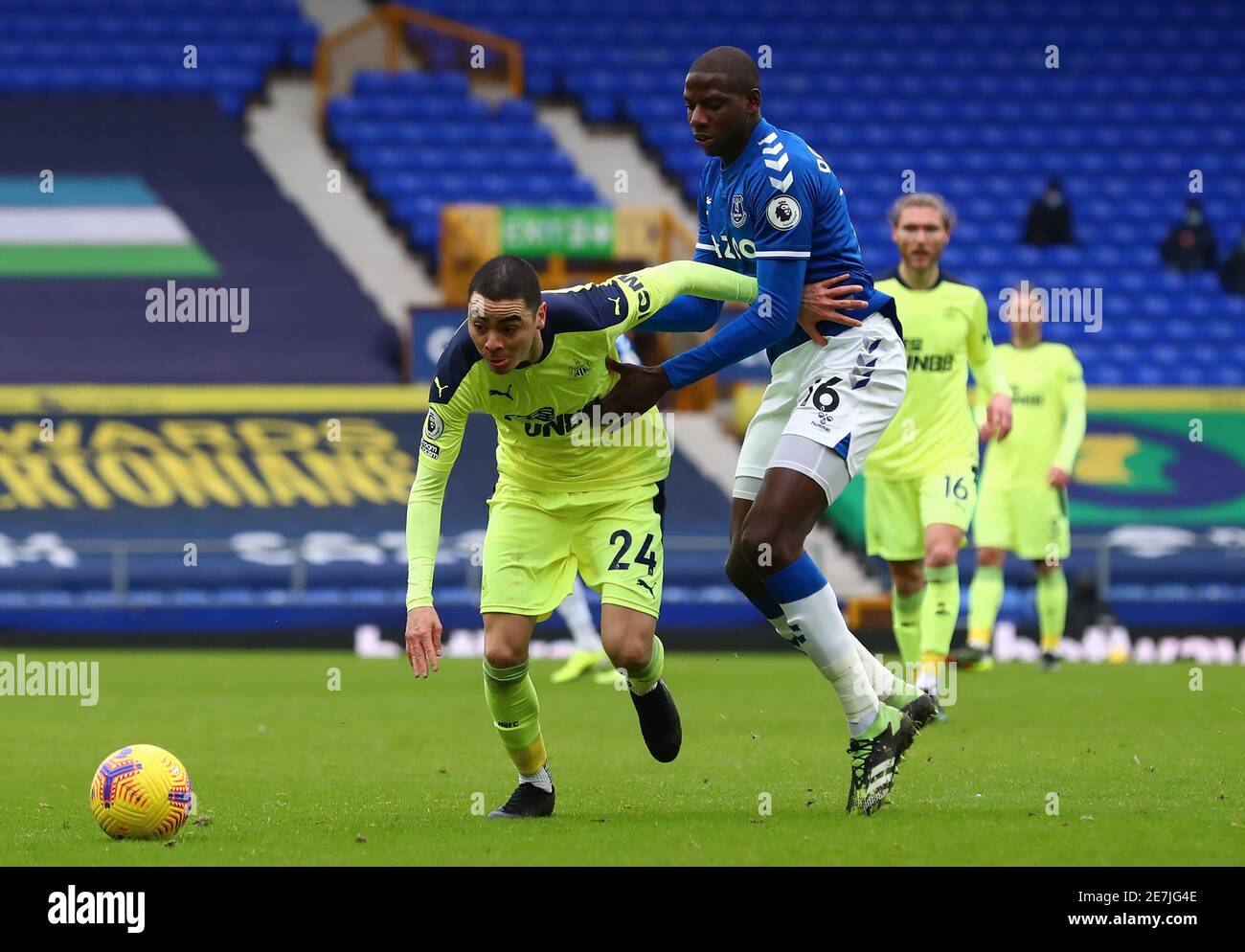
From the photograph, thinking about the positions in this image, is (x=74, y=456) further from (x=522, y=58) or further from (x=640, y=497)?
(x=640, y=497)

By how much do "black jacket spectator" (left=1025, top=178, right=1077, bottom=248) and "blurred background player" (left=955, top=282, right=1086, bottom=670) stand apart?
10.4m

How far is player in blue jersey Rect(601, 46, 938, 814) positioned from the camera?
7.08m

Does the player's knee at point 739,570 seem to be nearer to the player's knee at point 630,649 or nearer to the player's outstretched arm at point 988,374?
the player's knee at point 630,649

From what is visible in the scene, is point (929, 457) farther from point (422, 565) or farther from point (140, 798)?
point (140, 798)

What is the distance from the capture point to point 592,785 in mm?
8016

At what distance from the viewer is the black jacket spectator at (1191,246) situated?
24.9m

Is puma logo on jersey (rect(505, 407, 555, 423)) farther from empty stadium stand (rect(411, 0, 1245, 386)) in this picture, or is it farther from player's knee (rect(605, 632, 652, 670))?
empty stadium stand (rect(411, 0, 1245, 386))

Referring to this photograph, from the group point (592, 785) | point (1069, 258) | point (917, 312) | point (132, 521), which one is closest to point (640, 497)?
point (592, 785)

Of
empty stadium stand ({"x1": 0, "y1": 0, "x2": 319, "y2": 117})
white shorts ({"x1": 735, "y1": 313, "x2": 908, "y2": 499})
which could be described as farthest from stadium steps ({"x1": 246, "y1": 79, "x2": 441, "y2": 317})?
white shorts ({"x1": 735, "y1": 313, "x2": 908, "y2": 499})

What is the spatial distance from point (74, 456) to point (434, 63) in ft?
29.4

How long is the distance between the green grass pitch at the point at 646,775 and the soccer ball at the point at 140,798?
3.1 inches

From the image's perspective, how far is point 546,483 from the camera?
7.42 meters

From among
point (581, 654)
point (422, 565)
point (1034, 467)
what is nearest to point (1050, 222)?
point (1034, 467)

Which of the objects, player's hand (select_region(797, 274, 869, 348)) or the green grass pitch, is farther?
player's hand (select_region(797, 274, 869, 348))
